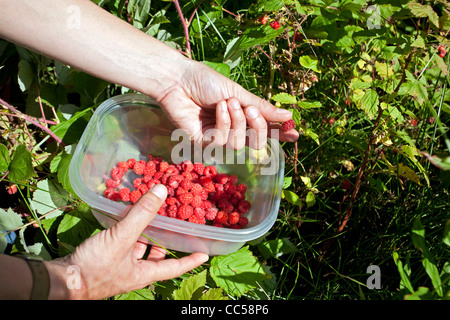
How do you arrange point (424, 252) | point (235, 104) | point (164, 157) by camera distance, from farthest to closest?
1. point (164, 157)
2. point (235, 104)
3. point (424, 252)

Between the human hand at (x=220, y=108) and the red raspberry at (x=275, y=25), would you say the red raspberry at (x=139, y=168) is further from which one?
the red raspberry at (x=275, y=25)

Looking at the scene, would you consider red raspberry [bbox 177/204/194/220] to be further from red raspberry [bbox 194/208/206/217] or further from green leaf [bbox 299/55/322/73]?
green leaf [bbox 299/55/322/73]

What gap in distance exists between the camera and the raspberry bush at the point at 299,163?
1047mm

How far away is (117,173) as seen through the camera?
1265 millimetres

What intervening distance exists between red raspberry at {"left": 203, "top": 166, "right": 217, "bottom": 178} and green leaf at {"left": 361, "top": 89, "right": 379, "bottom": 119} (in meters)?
0.54

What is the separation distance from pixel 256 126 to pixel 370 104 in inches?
13.1

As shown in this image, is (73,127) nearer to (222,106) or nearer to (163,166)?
(163,166)

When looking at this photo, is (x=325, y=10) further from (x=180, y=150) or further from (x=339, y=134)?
(x=180, y=150)

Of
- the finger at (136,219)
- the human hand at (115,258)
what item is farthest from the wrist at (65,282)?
the finger at (136,219)

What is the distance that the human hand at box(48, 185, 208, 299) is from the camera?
0.80m

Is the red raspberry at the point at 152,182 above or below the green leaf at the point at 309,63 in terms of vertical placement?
below

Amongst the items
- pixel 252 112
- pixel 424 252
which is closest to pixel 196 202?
pixel 252 112

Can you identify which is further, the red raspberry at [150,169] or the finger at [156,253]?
the red raspberry at [150,169]

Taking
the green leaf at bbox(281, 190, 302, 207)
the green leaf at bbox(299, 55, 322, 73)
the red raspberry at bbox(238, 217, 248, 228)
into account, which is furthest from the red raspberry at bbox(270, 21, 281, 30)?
the red raspberry at bbox(238, 217, 248, 228)
